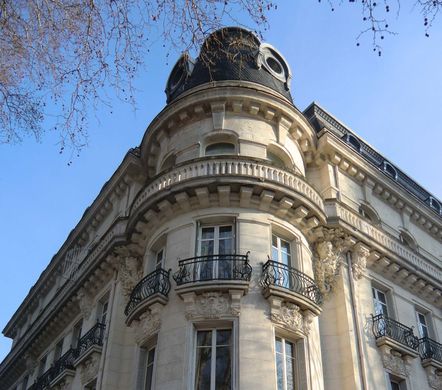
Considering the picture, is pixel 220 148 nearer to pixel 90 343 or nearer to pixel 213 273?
pixel 213 273

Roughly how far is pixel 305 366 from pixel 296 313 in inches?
58.6

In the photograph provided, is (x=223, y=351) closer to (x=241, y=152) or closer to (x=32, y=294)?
(x=241, y=152)

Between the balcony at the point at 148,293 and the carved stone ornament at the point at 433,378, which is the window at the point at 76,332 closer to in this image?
the balcony at the point at 148,293

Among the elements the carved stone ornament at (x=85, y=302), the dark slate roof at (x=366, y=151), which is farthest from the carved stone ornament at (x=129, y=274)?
the dark slate roof at (x=366, y=151)

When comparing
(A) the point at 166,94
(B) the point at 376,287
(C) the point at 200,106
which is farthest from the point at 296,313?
(A) the point at 166,94

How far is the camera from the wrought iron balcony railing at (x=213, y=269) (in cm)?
1580

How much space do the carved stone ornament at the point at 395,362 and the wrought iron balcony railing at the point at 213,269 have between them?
5625mm

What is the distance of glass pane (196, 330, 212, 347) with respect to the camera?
49.5 feet

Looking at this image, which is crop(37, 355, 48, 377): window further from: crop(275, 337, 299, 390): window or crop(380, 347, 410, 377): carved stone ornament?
crop(380, 347, 410, 377): carved stone ornament

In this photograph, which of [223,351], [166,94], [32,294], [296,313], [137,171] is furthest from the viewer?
[32,294]

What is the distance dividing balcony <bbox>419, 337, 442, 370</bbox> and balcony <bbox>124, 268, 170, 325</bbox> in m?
9.57

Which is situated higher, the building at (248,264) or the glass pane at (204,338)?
the building at (248,264)

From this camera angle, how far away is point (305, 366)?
1527 centimetres

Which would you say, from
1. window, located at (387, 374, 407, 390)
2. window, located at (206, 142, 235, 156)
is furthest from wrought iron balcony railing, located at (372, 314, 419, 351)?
window, located at (206, 142, 235, 156)
